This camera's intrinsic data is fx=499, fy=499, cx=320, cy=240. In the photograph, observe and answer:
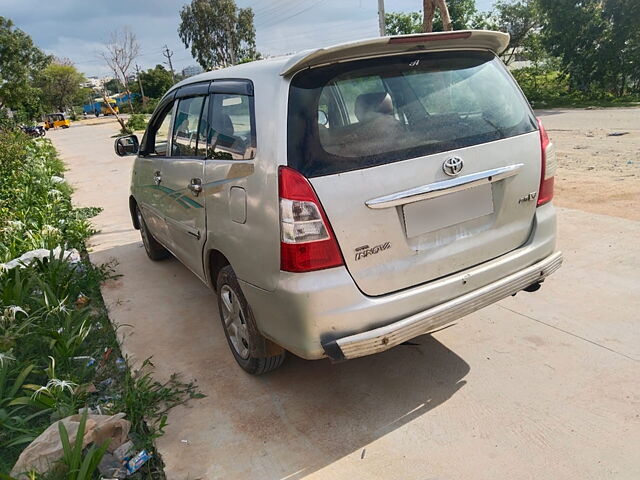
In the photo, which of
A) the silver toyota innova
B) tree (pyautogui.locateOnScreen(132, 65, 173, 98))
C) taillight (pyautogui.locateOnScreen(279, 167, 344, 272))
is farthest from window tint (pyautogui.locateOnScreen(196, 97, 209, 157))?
tree (pyautogui.locateOnScreen(132, 65, 173, 98))

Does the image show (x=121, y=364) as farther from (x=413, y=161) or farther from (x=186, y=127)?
(x=413, y=161)

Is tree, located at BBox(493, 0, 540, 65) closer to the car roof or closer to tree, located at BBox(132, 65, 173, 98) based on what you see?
the car roof

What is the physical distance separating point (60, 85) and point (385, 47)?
84.0m

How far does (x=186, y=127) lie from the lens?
3.67 meters

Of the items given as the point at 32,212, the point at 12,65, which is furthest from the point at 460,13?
the point at 12,65

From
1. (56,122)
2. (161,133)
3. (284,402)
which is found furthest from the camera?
(56,122)

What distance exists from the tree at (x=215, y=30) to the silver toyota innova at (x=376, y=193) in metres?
59.1

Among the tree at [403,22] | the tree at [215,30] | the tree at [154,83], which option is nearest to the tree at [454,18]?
the tree at [403,22]

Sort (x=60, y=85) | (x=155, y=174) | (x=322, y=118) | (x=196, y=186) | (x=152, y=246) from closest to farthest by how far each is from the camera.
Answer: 1. (x=322, y=118)
2. (x=196, y=186)
3. (x=155, y=174)
4. (x=152, y=246)
5. (x=60, y=85)

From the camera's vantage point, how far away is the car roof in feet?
7.57

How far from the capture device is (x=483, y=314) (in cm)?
359

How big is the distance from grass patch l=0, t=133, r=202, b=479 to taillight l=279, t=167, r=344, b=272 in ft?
4.02

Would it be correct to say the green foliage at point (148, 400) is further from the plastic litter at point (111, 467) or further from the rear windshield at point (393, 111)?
the rear windshield at point (393, 111)

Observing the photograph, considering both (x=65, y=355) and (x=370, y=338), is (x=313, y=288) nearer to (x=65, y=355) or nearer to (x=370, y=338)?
(x=370, y=338)
